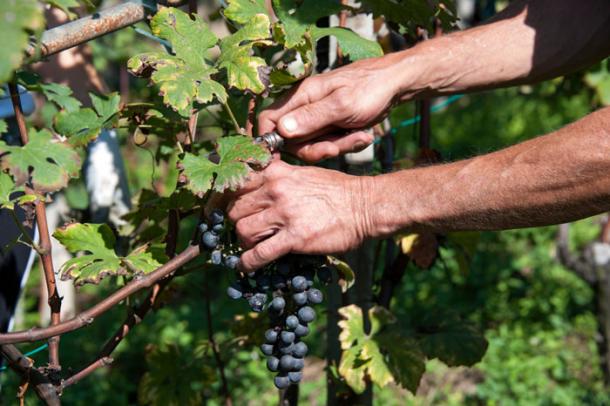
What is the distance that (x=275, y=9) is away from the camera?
73.7 inches

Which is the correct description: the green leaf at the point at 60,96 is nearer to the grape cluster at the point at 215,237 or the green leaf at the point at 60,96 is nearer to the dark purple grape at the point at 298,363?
the grape cluster at the point at 215,237

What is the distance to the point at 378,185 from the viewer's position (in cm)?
189

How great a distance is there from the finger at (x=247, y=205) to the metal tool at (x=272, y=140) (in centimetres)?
10

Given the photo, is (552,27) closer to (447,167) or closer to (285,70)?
(447,167)

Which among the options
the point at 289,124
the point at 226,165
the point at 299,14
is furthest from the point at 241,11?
the point at 226,165

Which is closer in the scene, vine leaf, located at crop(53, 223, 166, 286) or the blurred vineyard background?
vine leaf, located at crop(53, 223, 166, 286)

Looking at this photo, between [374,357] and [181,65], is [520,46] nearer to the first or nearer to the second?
[374,357]

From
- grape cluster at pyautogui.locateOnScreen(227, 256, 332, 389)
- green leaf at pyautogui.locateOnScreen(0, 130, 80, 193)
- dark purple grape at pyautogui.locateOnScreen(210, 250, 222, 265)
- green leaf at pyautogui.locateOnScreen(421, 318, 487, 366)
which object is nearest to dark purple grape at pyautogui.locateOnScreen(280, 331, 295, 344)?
grape cluster at pyautogui.locateOnScreen(227, 256, 332, 389)

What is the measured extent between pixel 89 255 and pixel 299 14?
2.26ft

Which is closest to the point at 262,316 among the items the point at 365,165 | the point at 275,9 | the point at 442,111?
the point at 365,165

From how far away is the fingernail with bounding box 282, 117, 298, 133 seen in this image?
1868mm

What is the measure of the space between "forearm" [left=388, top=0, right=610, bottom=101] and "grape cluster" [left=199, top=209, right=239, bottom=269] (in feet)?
2.39

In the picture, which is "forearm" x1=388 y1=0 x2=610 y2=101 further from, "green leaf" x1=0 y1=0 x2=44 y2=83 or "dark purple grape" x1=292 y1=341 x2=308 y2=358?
"green leaf" x1=0 y1=0 x2=44 y2=83

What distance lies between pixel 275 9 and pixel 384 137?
0.81 meters
